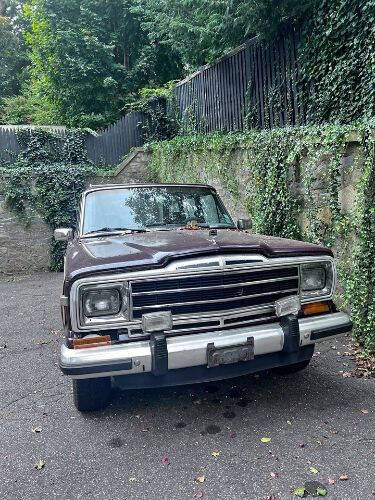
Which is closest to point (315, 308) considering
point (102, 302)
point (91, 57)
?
point (102, 302)

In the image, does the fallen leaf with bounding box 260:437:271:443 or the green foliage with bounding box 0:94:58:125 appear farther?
the green foliage with bounding box 0:94:58:125

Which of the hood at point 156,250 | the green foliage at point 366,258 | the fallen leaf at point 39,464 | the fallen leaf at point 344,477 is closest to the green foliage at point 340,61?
the green foliage at point 366,258

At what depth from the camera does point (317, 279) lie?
3.47 metres

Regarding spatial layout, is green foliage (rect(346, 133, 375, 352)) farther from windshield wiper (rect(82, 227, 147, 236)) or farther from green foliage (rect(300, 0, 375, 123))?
windshield wiper (rect(82, 227, 147, 236))

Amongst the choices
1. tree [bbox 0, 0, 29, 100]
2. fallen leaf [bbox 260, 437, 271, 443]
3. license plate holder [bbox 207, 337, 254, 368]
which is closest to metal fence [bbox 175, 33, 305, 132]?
license plate holder [bbox 207, 337, 254, 368]

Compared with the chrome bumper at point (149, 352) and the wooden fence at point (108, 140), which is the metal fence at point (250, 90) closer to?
the wooden fence at point (108, 140)

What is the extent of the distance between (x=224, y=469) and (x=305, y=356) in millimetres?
1112

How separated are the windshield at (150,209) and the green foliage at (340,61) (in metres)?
2.38

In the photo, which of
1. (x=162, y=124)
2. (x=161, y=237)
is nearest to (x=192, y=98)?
(x=162, y=124)

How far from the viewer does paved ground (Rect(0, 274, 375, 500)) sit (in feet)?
8.51

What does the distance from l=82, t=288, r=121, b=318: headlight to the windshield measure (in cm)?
141

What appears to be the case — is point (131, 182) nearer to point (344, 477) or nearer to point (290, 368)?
point (290, 368)

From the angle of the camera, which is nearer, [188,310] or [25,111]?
[188,310]

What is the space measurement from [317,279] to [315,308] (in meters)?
0.24
